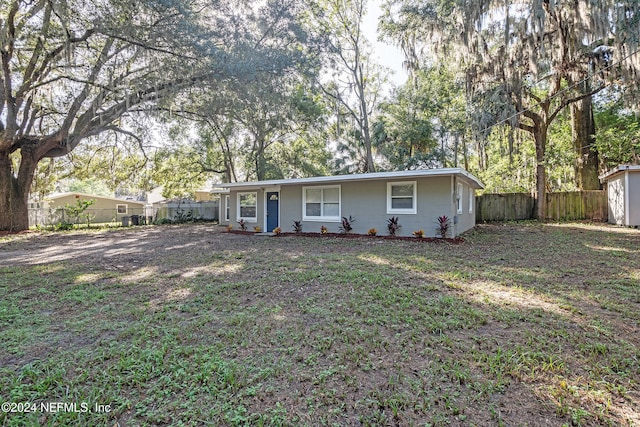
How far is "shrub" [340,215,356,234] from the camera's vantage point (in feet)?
35.0

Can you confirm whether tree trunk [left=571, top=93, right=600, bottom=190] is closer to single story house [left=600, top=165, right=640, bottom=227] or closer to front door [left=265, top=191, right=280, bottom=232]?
single story house [left=600, top=165, right=640, bottom=227]

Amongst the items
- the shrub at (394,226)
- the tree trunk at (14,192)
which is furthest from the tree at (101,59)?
the shrub at (394,226)

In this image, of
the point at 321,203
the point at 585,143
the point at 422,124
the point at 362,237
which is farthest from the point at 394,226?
the point at 585,143

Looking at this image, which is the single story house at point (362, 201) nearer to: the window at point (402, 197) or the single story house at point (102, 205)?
the window at point (402, 197)

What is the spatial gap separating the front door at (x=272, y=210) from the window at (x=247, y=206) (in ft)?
2.26

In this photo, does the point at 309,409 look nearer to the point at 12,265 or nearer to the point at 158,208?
the point at 12,265

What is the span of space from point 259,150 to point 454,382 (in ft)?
61.1

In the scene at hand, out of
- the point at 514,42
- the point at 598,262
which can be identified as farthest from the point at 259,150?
the point at 598,262

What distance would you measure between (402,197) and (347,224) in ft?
6.65

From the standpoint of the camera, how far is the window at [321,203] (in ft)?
36.4

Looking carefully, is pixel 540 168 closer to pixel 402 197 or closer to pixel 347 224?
pixel 402 197

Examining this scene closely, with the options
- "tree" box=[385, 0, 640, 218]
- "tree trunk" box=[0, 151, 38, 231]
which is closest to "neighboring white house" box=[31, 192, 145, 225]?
"tree trunk" box=[0, 151, 38, 231]

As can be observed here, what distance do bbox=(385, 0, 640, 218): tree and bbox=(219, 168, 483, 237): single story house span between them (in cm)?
461

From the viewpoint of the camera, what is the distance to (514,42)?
12.1m
